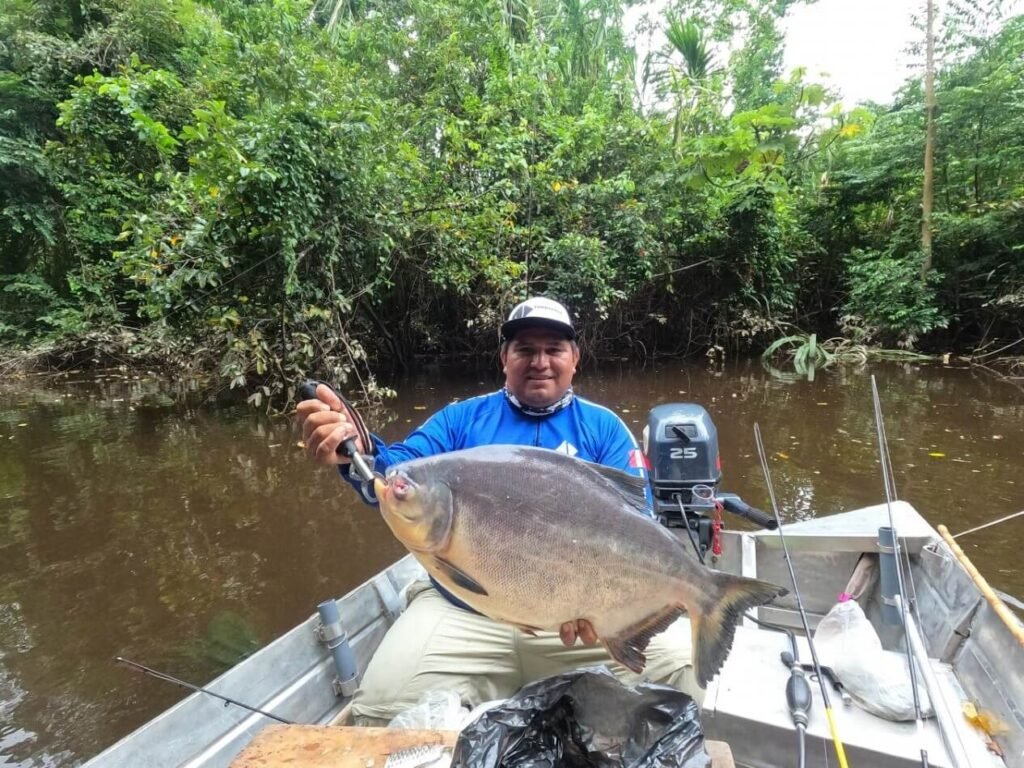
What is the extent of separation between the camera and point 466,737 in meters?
1.46

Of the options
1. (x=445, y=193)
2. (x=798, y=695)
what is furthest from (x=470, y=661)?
(x=445, y=193)

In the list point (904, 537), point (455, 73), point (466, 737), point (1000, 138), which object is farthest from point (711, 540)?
point (1000, 138)

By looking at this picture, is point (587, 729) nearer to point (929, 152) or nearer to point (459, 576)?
point (459, 576)

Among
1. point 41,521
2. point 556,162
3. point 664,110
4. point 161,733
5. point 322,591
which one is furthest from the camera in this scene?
point 664,110

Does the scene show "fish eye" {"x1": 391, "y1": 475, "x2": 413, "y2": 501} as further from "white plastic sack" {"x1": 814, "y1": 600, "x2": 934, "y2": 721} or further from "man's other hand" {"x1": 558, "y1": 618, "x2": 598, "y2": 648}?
"white plastic sack" {"x1": 814, "y1": 600, "x2": 934, "y2": 721}

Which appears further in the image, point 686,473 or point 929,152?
point 929,152

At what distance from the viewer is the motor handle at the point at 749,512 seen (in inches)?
103

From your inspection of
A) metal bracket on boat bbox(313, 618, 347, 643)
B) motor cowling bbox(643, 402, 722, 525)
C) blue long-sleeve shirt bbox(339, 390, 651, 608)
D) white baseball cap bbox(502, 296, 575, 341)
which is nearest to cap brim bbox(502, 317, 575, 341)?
white baseball cap bbox(502, 296, 575, 341)

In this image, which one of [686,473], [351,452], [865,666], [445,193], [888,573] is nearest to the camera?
[351,452]

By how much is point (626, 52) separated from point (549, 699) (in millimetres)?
22529

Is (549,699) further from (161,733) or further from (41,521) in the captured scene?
(41,521)

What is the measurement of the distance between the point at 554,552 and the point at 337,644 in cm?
145

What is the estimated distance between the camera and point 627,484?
5.59 ft

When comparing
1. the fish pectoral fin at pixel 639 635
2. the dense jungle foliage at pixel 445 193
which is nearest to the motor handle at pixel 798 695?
the fish pectoral fin at pixel 639 635
